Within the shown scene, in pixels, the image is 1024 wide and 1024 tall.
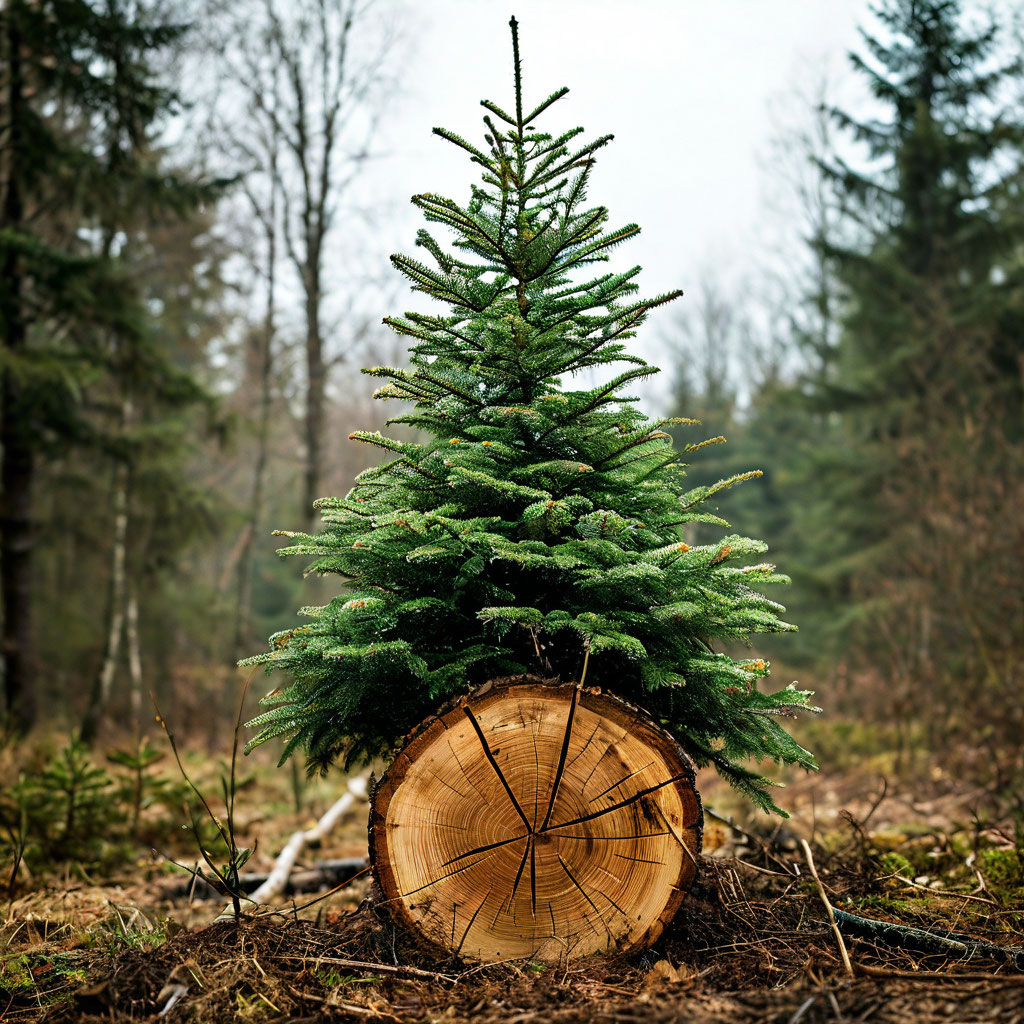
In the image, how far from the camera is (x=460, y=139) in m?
3.38

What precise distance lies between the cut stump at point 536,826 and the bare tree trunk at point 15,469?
826 centimetres

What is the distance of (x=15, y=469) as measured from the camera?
9.58 metres

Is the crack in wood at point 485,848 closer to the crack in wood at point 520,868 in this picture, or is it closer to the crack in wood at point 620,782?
the crack in wood at point 520,868

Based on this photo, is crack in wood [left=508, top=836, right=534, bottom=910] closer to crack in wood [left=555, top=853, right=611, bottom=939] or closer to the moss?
crack in wood [left=555, top=853, right=611, bottom=939]

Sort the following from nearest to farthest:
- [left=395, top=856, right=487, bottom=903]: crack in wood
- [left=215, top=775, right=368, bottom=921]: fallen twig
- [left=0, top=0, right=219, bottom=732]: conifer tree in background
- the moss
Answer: [left=395, top=856, right=487, bottom=903]: crack in wood → the moss → [left=215, top=775, right=368, bottom=921]: fallen twig → [left=0, top=0, right=219, bottom=732]: conifer tree in background

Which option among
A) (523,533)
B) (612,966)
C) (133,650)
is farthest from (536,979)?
(133,650)

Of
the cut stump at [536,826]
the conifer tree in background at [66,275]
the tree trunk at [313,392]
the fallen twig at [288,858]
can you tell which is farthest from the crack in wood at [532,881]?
the tree trunk at [313,392]

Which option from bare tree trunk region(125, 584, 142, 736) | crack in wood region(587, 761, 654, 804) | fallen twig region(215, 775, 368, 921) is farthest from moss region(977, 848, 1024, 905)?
bare tree trunk region(125, 584, 142, 736)

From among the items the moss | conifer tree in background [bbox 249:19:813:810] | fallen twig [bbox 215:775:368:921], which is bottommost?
fallen twig [bbox 215:775:368:921]

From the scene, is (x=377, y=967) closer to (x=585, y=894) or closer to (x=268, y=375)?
(x=585, y=894)

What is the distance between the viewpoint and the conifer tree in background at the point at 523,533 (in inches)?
121

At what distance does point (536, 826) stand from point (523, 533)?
118 centimetres

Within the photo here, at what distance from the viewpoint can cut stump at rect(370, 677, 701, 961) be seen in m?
2.86

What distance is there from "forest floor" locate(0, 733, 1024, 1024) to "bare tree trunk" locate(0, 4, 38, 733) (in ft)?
20.8
